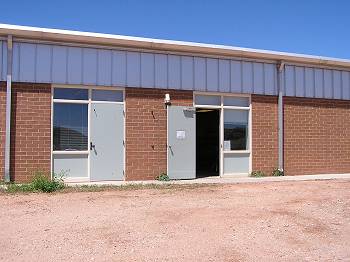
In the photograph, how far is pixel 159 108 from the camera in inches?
560

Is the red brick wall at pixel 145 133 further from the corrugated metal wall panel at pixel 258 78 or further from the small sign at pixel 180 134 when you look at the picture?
Answer: the corrugated metal wall panel at pixel 258 78

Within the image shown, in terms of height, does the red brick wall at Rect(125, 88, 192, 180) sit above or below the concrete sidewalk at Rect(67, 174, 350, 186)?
above

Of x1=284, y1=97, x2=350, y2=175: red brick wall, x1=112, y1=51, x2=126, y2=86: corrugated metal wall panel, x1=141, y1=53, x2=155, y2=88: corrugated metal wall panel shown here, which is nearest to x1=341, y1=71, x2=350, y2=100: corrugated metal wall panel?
x1=284, y1=97, x2=350, y2=175: red brick wall

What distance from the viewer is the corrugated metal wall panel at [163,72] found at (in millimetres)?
12836

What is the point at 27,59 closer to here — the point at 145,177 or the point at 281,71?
the point at 145,177

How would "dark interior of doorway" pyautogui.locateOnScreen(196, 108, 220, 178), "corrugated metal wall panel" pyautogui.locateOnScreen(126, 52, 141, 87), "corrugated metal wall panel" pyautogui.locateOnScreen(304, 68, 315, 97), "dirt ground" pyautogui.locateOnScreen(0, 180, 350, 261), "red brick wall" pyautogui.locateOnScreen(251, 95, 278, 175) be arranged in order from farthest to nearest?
1. "corrugated metal wall panel" pyautogui.locateOnScreen(304, 68, 315, 97)
2. "dark interior of doorway" pyautogui.locateOnScreen(196, 108, 220, 178)
3. "red brick wall" pyautogui.locateOnScreen(251, 95, 278, 175)
4. "corrugated metal wall panel" pyautogui.locateOnScreen(126, 52, 141, 87)
5. "dirt ground" pyautogui.locateOnScreen(0, 180, 350, 261)

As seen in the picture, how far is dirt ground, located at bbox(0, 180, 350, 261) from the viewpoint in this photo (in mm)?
6164

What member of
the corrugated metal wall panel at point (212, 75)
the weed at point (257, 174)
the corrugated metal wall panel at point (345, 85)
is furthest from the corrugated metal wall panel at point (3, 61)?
the corrugated metal wall panel at point (345, 85)

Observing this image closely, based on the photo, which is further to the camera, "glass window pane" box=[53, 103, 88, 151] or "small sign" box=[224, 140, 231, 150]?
"small sign" box=[224, 140, 231, 150]

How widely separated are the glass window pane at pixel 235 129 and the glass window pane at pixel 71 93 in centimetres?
474

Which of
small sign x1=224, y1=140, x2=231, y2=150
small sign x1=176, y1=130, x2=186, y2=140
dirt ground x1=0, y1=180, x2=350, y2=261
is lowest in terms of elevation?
dirt ground x1=0, y1=180, x2=350, y2=261

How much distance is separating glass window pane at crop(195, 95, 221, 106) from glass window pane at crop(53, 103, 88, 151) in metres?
3.70

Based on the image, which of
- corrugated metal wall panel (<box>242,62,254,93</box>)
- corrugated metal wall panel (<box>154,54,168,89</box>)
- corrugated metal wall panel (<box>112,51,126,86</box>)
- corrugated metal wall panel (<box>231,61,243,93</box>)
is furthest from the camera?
corrugated metal wall panel (<box>242,62,254,93</box>)

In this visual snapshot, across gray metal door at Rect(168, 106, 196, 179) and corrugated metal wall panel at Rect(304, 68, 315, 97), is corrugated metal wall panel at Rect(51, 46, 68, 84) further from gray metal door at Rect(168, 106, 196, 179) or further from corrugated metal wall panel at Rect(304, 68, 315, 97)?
corrugated metal wall panel at Rect(304, 68, 315, 97)
